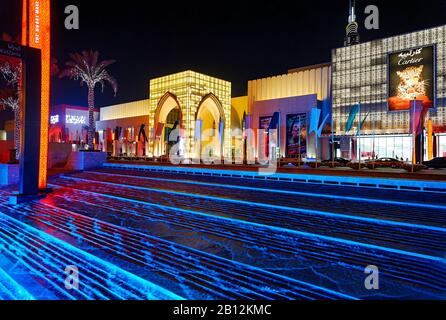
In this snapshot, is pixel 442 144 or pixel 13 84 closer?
pixel 13 84

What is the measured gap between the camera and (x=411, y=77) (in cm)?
3538

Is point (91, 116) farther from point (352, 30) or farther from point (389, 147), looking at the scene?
point (352, 30)

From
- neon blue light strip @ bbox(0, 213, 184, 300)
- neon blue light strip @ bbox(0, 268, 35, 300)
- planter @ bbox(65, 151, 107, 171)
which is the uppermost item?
planter @ bbox(65, 151, 107, 171)

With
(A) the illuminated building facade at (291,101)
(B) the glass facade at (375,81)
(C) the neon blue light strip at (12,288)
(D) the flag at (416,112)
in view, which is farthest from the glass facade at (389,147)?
(C) the neon blue light strip at (12,288)

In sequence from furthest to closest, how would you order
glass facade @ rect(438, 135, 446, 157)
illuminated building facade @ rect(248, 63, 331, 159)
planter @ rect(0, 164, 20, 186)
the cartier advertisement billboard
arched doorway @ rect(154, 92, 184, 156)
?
arched doorway @ rect(154, 92, 184, 156) → illuminated building facade @ rect(248, 63, 331, 159) → the cartier advertisement billboard → glass facade @ rect(438, 135, 446, 157) → planter @ rect(0, 164, 20, 186)

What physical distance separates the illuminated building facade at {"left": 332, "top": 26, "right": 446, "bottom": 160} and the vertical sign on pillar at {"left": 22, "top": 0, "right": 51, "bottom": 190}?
31197mm

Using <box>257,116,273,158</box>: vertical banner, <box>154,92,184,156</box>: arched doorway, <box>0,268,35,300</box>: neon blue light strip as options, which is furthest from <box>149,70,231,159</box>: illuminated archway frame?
<box>0,268,35,300</box>: neon blue light strip

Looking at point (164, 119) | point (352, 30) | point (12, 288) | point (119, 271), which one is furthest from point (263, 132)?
point (352, 30)

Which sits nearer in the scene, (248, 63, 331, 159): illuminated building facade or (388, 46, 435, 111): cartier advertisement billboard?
(388, 46, 435, 111): cartier advertisement billboard

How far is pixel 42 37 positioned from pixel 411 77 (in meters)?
38.4

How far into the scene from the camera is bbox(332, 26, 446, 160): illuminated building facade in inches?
1321

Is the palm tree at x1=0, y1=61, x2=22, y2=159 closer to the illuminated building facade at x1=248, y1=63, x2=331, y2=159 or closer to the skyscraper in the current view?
the illuminated building facade at x1=248, y1=63, x2=331, y2=159

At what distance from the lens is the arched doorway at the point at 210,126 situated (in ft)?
131
